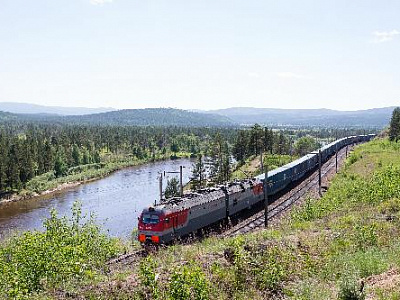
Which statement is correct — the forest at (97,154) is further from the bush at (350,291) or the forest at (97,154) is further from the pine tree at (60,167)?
the bush at (350,291)

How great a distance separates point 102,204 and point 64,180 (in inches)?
1327

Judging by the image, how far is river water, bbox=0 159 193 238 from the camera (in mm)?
61347

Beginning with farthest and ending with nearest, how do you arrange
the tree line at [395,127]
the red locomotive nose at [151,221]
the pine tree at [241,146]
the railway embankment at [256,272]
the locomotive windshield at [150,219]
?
1. the pine tree at [241,146]
2. the tree line at [395,127]
3. the locomotive windshield at [150,219]
4. the red locomotive nose at [151,221]
5. the railway embankment at [256,272]

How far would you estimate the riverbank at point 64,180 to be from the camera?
90.5m

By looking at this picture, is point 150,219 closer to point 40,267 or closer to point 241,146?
point 40,267

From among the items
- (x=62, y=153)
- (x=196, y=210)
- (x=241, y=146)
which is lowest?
(x=62, y=153)

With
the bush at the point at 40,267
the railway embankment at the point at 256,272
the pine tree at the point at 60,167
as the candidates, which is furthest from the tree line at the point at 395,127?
the bush at the point at 40,267

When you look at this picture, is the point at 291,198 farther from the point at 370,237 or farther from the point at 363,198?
the point at 370,237

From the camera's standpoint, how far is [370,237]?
1878cm

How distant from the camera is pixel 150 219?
93.8 ft

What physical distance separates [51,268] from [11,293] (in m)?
4.06

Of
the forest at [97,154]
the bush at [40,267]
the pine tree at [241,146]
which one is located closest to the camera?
the bush at [40,267]

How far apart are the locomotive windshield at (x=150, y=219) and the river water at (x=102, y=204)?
21.0 m

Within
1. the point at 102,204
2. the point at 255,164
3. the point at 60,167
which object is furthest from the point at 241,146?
the point at 102,204
